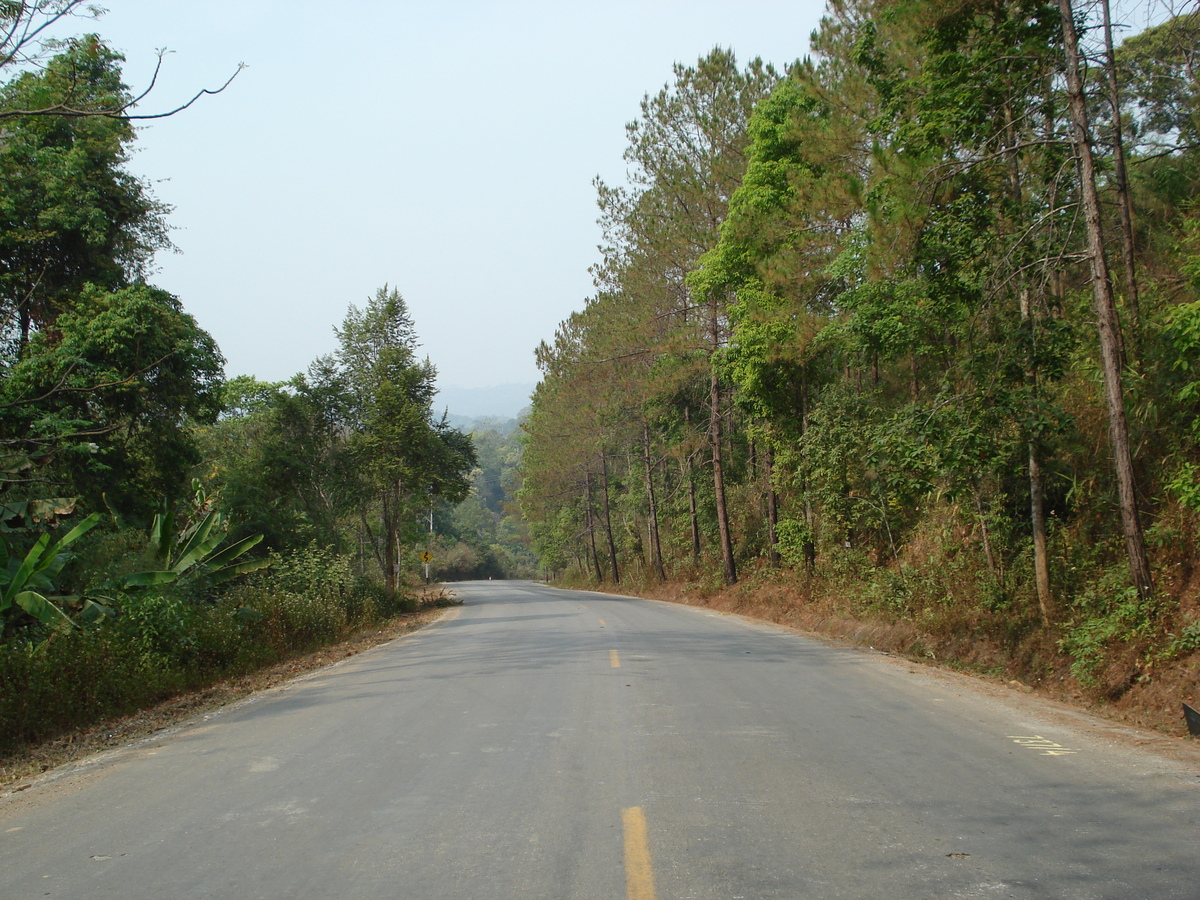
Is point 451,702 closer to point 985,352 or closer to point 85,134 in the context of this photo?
point 985,352

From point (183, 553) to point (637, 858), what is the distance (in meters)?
12.8

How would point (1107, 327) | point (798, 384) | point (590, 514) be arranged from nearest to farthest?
point (1107, 327) < point (798, 384) < point (590, 514)

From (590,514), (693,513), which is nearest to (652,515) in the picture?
(693,513)

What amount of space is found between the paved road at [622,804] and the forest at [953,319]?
3531mm

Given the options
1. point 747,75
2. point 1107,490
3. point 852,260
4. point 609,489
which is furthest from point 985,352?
point 609,489

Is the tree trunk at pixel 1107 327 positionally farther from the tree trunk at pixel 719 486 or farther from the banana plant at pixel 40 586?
the tree trunk at pixel 719 486

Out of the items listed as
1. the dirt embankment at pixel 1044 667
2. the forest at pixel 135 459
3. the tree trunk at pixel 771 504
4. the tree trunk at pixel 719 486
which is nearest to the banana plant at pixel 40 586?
the forest at pixel 135 459

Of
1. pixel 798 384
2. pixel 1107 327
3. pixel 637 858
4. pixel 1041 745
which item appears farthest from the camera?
pixel 798 384

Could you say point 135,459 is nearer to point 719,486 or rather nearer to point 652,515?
point 719,486

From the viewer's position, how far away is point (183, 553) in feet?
49.3

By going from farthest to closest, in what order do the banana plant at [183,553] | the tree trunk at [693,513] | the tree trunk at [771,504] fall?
the tree trunk at [693,513] < the tree trunk at [771,504] < the banana plant at [183,553]

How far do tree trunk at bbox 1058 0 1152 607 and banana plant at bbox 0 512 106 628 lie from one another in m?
13.0

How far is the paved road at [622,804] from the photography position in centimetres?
441

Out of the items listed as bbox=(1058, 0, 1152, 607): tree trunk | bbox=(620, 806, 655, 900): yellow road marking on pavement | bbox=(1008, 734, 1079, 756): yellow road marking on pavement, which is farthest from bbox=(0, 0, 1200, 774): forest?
bbox=(620, 806, 655, 900): yellow road marking on pavement
